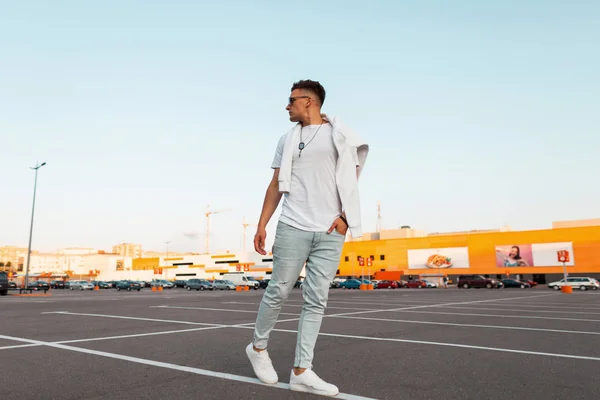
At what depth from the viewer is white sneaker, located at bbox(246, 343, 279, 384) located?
3105 mm

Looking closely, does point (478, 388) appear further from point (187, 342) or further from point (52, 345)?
point (52, 345)

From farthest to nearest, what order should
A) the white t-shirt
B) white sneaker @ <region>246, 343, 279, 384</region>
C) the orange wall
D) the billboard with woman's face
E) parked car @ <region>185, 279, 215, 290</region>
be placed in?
the billboard with woman's face
the orange wall
parked car @ <region>185, 279, 215, 290</region>
the white t-shirt
white sneaker @ <region>246, 343, 279, 384</region>

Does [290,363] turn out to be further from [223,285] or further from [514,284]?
[514,284]

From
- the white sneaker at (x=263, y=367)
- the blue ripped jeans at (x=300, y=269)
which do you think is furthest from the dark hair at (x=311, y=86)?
the white sneaker at (x=263, y=367)

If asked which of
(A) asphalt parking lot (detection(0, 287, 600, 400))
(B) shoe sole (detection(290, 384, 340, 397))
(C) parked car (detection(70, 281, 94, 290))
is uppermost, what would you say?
(B) shoe sole (detection(290, 384, 340, 397))

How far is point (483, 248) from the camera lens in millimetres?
71250

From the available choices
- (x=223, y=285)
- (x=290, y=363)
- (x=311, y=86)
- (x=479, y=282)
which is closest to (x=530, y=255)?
(x=479, y=282)

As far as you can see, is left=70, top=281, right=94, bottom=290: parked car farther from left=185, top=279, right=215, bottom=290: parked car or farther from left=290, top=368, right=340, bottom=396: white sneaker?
left=290, top=368, right=340, bottom=396: white sneaker

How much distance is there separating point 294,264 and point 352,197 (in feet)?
2.10

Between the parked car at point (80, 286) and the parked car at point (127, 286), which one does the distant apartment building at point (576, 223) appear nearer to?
the parked car at point (127, 286)

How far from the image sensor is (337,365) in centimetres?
386

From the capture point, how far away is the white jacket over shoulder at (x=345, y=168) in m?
3.23

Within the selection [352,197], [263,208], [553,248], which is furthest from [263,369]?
[553,248]

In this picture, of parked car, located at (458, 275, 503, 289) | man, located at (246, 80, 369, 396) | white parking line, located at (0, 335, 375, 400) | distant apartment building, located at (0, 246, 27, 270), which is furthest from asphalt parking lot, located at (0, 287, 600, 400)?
distant apartment building, located at (0, 246, 27, 270)
